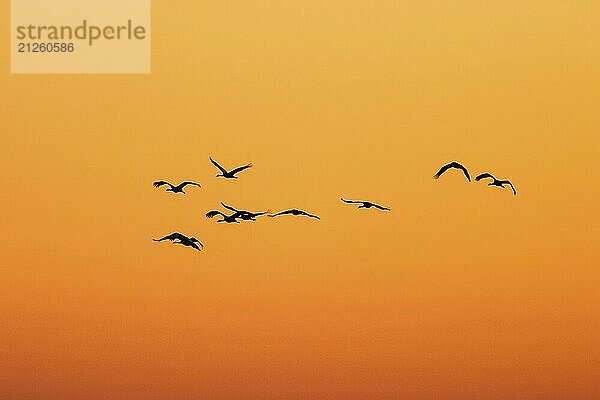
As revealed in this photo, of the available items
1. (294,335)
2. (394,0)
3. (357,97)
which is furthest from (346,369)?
(394,0)

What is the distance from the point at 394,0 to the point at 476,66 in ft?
1.12

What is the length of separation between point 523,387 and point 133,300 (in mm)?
1334

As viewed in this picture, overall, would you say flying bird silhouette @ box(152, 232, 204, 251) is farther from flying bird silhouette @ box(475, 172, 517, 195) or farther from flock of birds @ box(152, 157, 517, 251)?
flying bird silhouette @ box(475, 172, 517, 195)

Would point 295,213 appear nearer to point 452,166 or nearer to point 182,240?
point 182,240

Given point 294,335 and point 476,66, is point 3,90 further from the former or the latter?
point 476,66

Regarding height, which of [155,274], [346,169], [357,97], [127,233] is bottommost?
[155,274]

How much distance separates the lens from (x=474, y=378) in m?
2.23

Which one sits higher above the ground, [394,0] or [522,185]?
[394,0]

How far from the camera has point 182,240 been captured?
7.17 feet

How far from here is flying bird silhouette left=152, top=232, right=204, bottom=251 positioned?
2.19m

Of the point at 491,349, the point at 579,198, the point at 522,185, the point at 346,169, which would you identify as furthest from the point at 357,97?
the point at 491,349

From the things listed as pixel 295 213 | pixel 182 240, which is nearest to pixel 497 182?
pixel 295 213

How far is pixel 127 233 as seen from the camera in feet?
7.18

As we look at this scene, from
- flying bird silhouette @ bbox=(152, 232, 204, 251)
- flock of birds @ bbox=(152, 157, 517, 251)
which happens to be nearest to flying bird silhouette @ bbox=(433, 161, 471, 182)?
flock of birds @ bbox=(152, 157, 517, 251)
